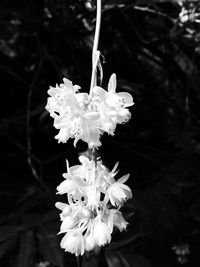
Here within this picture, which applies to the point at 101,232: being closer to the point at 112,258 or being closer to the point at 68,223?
the point at 68,223

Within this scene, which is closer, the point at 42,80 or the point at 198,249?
the point at 198,249

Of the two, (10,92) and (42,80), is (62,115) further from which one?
(10,92)

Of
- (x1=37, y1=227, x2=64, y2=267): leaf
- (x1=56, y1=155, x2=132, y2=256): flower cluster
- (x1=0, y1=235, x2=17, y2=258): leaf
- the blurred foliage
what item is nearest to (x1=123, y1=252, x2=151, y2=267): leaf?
the blurred foliage

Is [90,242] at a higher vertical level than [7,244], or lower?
lower

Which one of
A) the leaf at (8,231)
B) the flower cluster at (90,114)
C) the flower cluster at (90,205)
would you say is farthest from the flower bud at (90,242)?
the leaf at (8,231)

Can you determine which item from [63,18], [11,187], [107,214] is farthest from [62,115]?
[11,187]

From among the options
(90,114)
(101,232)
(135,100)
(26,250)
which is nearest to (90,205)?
(101,232)
